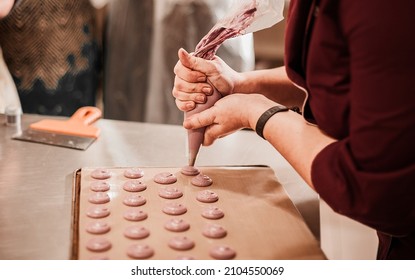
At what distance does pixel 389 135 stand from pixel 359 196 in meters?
0.10

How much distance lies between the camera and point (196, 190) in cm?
99

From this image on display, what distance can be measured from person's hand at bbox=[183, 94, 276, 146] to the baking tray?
0.10 meters

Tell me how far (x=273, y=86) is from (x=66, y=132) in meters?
0.50

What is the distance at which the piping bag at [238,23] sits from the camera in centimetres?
100

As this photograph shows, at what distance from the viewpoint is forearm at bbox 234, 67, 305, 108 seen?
3.78 ft

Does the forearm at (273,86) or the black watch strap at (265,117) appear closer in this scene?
the black watch strap at (265,117)

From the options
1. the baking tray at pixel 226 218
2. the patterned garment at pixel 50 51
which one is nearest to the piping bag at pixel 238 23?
the baking tray at pixel 226 218

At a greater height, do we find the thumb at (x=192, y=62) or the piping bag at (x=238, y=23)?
the piping bag at (x=238, y=23)

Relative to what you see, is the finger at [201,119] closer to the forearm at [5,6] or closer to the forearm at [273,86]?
the forearm at [273,86]

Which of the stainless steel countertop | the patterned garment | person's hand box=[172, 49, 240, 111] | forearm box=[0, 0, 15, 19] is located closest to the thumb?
person's hand box=[172, 49, 240, 111]

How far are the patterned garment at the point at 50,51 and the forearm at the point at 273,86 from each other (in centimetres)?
103

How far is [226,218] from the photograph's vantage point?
889 millimetres
